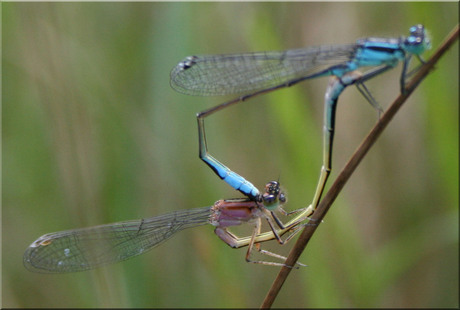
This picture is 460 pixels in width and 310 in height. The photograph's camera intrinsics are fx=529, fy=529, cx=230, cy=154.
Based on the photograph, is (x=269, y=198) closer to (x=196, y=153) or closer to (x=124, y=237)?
(x=124, y=237)

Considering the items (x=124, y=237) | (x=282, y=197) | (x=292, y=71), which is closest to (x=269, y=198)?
(x=282, y=197)

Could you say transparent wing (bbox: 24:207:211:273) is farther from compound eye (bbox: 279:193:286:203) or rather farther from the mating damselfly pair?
compound eye (bbox: 279:193:286:203)

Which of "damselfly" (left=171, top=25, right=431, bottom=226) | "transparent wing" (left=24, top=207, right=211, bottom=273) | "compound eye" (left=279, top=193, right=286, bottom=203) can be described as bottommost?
"transparent wing" (left=24, top=207, right=211, bottom=273)

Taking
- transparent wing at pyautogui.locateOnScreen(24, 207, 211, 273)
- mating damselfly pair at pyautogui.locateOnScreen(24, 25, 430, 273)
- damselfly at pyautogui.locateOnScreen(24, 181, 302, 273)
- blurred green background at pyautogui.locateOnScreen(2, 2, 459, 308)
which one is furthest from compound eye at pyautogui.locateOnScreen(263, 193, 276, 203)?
blurred green background at pyautogui.locateOnScreen(2, 2, 459, 308)

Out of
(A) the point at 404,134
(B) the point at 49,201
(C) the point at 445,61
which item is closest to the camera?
(C) the point at 445,61

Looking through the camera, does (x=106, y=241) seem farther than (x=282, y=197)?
Yes

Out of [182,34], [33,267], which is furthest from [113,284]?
[182,34]

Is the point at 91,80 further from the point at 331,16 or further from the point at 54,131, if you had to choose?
the point at 331,16

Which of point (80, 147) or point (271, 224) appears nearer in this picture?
point (271, 224)
